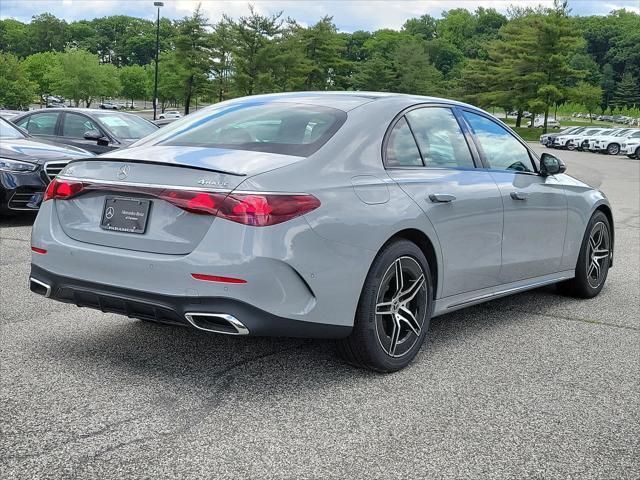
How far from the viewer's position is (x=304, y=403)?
145 inches

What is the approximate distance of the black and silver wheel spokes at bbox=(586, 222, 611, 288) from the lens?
248 inches

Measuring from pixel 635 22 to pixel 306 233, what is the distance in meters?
179

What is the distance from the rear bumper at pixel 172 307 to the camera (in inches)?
138

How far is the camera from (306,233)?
Result: 11.8 ft

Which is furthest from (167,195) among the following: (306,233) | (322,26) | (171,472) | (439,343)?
(322,26)

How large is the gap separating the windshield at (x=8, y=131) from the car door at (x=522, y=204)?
286 inches

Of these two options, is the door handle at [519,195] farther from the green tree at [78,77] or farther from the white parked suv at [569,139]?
the green tree at [78,77]

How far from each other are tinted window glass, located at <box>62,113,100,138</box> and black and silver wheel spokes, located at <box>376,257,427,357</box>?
9267 mm

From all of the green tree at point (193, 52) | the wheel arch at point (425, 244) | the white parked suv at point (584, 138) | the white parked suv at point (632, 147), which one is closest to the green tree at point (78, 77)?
the green tree at point (193, 52)

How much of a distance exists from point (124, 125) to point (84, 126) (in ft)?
2.05

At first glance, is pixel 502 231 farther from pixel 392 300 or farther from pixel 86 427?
pixel 86 427

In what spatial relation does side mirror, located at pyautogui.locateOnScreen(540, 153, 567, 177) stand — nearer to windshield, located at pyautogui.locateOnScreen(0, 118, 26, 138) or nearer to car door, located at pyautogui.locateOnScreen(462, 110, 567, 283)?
car door, located at pyautogui.locateOnScreen(462, 110, 567, 283)

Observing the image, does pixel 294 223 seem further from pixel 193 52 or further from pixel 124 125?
pixel 193 52

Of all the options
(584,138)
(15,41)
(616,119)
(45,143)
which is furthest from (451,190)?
(15,41)
